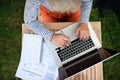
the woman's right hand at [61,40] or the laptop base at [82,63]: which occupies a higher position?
the woman's right hand at [61,40]

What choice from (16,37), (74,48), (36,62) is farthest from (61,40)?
(16,37)

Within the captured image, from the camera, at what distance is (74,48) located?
5.23 ft

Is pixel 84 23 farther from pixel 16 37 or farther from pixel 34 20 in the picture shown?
pixel 16 37

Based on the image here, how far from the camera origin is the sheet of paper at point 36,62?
1.63 metres

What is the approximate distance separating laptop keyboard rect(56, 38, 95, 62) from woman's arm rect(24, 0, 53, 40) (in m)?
0.10

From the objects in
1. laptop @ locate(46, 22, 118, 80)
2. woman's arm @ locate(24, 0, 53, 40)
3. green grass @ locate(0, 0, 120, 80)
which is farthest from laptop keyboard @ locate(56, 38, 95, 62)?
green grass @ locate(0, 0, 120, 80)

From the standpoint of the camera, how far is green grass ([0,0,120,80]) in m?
2.45

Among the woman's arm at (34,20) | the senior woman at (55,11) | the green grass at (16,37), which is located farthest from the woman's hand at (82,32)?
the green grass at (16,37)

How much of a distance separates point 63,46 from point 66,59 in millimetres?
71

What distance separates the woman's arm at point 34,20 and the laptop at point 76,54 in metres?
0.05

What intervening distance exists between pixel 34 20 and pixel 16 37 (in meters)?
0.92

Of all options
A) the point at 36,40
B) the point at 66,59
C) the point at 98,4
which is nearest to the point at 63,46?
the point at 66,59

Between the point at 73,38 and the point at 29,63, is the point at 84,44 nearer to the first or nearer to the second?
the point at 73,38

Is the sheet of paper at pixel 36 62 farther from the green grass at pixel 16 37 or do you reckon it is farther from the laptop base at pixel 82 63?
the green grass at pixel 16 37
